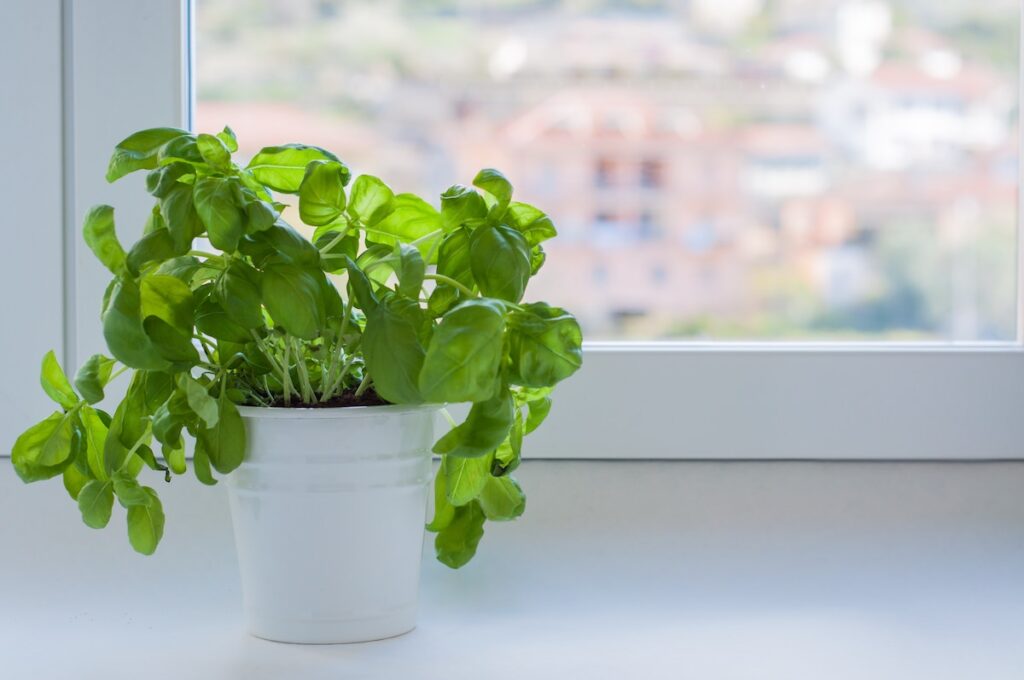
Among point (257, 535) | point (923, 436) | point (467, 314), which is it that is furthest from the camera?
point (923, 436)

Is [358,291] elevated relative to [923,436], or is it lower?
elevated

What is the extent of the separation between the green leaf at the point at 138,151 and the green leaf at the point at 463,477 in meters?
0.26

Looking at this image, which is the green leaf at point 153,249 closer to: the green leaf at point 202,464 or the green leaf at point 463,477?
the green leaf at point 202,464

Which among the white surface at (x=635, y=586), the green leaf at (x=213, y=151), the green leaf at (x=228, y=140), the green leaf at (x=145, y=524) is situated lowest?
the white surface at (x=635, y=586)

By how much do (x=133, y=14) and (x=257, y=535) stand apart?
530mm

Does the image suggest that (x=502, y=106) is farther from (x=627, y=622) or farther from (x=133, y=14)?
(x=627, y=622)

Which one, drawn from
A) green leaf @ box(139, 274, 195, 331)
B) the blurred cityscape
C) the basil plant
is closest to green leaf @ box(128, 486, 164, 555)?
the basil plant

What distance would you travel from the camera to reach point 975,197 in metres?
1.06

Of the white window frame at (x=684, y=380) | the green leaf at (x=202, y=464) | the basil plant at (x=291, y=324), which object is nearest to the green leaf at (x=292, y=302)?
the basil plant at (x=291, y=324)

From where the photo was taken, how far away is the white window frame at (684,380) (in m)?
0.93

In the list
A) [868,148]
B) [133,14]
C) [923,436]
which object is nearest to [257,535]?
[133,14]

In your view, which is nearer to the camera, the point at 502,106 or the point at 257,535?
the point at 257,535

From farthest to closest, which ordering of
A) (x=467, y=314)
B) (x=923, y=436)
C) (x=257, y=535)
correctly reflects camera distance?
(x=923, y=436) → (x=257, y=535) → (x=467, y=314)

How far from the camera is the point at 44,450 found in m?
0.65
